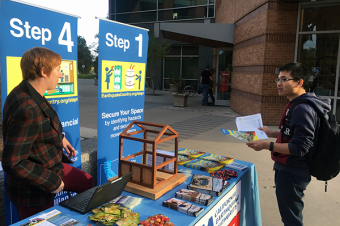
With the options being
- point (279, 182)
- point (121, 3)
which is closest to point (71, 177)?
point (279, 182)

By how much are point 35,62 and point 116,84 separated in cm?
163

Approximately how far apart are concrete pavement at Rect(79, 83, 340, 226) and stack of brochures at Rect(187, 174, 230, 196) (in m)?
1.51

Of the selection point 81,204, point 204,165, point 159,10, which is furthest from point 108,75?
point 159,10

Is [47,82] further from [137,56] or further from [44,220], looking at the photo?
[137,56]

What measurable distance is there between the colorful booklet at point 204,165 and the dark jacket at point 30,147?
121 cm

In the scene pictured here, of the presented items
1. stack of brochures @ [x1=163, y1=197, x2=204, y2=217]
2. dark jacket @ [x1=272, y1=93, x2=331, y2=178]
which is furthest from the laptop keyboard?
dark jacket @ [x1=272, y1=93, x2=331, y2=178]

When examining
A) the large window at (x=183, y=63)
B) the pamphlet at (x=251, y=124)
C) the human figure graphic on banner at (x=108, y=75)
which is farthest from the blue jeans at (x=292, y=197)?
the large window at (x=183, y=63)

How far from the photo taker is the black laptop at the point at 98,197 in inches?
59.7

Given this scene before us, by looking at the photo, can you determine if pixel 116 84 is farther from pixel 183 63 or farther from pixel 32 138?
pixel 183 63

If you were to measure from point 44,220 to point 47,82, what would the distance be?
89cm

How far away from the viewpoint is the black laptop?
4.98 feet

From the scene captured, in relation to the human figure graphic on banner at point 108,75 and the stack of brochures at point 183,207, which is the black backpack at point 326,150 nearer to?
the stack of brochures at point 183,207

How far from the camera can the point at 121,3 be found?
78.5ft

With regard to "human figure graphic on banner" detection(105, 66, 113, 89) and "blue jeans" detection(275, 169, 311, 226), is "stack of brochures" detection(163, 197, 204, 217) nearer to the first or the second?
"blue jeans" detection(275, 169, 311, 226)
